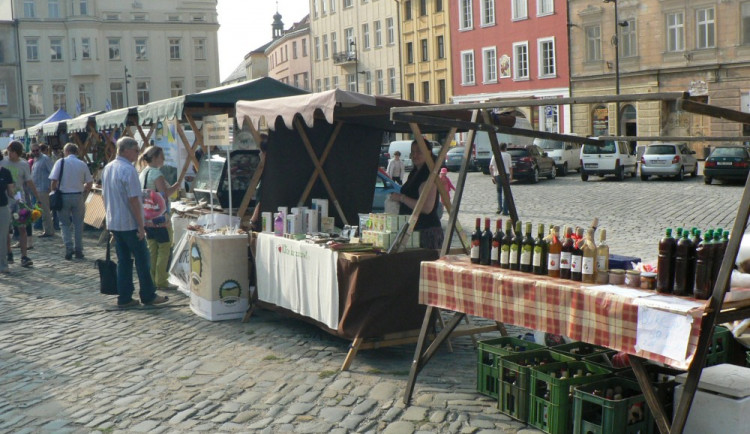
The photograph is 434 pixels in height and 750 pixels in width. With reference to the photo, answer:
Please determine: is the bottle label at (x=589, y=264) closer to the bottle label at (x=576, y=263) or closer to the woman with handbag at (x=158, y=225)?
the bottle label at (x=576, y=263)

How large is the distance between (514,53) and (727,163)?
23059mm

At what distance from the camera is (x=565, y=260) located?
17.1ft

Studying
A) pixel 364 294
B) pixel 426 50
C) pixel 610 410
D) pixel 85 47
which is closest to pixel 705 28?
pixel 426 50

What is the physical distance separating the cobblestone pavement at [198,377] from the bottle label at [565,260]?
3.54ft

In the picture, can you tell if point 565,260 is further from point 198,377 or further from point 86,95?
point 86,95

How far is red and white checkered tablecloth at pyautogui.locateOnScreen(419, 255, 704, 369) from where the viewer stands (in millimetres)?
4570

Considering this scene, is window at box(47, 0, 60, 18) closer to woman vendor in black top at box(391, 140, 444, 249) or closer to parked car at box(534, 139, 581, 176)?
parked car at box(534, 139, 581, 176)

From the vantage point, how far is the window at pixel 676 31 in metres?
39.7

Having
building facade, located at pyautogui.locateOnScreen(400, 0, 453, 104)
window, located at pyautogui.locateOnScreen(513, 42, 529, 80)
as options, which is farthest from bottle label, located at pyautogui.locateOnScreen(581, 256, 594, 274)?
building facade, located at pyautogui.locateOnScreen(400, 0, 453, 104)

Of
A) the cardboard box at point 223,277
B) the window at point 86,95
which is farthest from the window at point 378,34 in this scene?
the cardboard box at point 223,277

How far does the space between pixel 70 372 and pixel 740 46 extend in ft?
122

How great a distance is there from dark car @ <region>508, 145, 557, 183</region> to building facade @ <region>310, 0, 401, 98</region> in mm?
29456

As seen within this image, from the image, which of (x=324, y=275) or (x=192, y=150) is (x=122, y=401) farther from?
(x=192, y=150)

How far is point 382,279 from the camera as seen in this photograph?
22.8ft
